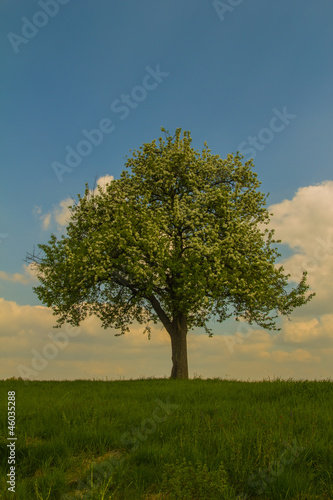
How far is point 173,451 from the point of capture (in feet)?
26.1

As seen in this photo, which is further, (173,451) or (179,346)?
(179,346)

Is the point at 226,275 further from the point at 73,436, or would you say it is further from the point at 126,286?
the point at 73,436

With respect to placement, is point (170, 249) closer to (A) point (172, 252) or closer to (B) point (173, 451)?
(A) point (172, 252)

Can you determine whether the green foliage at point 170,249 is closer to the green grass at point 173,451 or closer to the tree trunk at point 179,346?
the tree trunk at point 179,346

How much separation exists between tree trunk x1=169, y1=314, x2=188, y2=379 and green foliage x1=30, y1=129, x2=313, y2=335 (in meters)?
0.56

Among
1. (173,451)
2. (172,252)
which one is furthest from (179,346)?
(173,451)

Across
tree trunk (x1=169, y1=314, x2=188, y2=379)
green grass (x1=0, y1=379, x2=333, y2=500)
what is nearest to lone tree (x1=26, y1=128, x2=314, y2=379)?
tree trunk (x1=169, y1=314, x2=188, y2=379)

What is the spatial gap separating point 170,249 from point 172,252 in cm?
40

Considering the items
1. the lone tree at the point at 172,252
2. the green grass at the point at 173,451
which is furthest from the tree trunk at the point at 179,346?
the green grass at the point at 173,451

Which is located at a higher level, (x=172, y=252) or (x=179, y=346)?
(x=172, y=252)

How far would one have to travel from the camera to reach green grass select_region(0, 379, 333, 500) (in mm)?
6621

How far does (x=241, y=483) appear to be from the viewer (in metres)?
6.78

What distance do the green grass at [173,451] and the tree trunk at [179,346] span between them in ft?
40.9

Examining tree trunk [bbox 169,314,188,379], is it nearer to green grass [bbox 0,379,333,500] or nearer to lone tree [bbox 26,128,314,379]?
lone tree [bbox 26,128,314,379]
